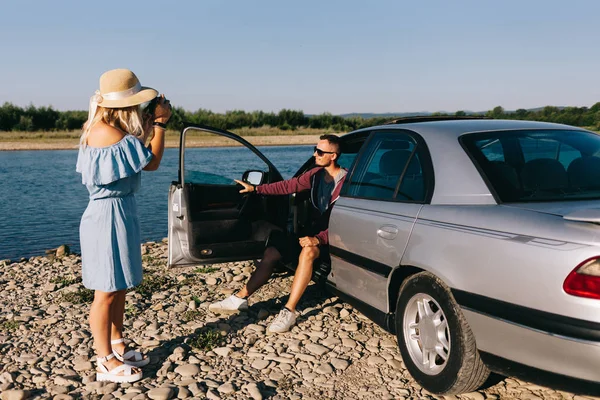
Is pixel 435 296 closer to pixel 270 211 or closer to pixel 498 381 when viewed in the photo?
pixel 498 381

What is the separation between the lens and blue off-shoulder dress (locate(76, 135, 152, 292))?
12.2ft

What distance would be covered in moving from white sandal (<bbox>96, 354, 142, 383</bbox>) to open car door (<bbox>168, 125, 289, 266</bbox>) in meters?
1.31

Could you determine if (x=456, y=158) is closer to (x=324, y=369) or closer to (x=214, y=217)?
(x=324, y=369)

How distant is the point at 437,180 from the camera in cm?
363

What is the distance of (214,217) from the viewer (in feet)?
17.5

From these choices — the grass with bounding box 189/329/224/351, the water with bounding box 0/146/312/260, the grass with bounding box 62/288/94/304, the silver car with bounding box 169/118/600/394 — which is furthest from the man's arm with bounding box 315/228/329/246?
the grass with bounding box 62/288/94/304

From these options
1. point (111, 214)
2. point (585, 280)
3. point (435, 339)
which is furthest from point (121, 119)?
point (585, 280)

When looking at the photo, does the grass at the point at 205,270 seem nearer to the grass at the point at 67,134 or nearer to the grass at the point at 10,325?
the grass at the point at 10,325

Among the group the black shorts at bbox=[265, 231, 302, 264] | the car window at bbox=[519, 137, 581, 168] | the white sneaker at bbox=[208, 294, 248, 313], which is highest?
the car window at bbox=[519, 137, 581, 168]

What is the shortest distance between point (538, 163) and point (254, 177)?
2668 mm

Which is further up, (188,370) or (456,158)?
(456,158)

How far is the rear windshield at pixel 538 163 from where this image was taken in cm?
331

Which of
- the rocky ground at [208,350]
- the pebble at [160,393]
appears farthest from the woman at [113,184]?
the rocky ground at [208,350]

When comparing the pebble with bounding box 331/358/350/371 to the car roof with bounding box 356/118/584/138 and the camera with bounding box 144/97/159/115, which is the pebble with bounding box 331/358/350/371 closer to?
the car roof with bounding box 356/118/584/138
